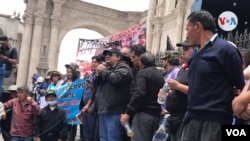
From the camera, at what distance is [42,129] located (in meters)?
7.80

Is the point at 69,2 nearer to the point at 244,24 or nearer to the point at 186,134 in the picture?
the point at 244,24

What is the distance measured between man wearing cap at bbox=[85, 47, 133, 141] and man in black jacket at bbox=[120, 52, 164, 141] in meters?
0.39

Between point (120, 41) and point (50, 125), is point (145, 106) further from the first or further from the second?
point (120, 41)

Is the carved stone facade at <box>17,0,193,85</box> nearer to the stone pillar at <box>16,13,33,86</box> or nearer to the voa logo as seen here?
the stone pillar at <box>16,13,33,86</box>

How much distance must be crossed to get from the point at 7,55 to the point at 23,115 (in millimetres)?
1324

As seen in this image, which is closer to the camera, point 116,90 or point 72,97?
point 116,90

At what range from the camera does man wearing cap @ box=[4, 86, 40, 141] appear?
7.56 metres

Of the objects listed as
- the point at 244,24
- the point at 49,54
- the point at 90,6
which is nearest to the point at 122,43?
the point at 244,24

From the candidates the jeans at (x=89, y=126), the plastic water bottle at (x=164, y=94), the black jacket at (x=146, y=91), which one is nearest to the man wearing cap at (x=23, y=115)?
the jeans at (x=89, y=126)

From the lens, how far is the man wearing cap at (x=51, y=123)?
7781mm

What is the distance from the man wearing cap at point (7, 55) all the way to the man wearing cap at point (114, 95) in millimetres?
2552

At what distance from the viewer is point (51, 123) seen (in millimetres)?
7883

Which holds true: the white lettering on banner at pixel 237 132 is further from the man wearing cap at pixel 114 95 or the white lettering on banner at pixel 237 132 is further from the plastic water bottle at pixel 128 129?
the man wearing cap at pixel 114 95

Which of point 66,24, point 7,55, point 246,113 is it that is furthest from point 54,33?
point 246,113
